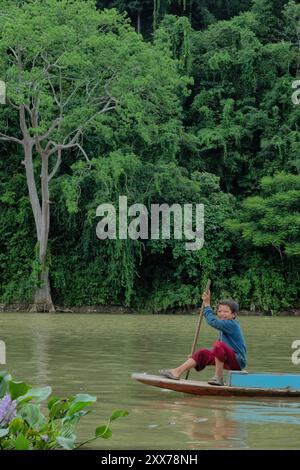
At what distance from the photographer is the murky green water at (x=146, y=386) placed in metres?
7.80

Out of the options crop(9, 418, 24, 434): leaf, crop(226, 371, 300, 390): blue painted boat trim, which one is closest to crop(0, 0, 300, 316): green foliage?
crop(226, 371, 300, 390): blue painted boat trim

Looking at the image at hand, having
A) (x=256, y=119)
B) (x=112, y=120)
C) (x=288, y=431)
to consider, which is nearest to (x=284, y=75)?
(x=256, y=119)

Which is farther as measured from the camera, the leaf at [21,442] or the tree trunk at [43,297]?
the tree trunk at [43,297]

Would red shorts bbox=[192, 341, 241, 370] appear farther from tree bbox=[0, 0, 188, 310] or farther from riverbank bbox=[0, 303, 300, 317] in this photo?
riverbank bbox=[0, 303, 300, 317]

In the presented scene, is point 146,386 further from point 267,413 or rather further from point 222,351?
point 267,413

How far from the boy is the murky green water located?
298 millimetres

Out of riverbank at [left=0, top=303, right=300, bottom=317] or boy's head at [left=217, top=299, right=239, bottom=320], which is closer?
boy's head at [left=217, top=299, right=239, bottom=320]

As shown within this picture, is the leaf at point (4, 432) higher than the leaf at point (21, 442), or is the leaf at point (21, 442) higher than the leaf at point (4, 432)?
the leaf at point (4, 432)

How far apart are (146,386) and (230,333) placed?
4.42ft

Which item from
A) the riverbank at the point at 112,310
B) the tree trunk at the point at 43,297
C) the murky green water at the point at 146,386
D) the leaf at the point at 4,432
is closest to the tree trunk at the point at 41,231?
the tree trunk at the point at 43,297

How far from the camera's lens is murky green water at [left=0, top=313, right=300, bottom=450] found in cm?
780

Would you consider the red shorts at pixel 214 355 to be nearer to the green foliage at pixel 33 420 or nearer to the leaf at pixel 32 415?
the green foliage at pixel 33 420

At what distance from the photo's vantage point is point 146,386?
1149cm

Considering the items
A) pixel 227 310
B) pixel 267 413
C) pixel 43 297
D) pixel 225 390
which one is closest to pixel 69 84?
pixel 43 297
